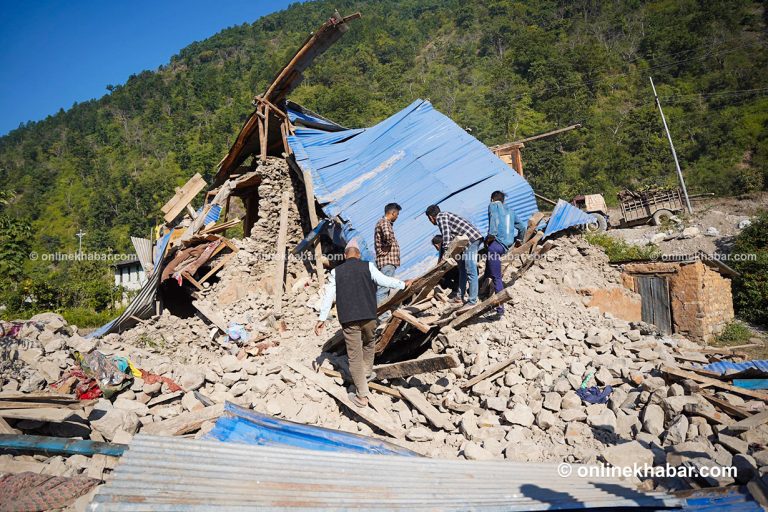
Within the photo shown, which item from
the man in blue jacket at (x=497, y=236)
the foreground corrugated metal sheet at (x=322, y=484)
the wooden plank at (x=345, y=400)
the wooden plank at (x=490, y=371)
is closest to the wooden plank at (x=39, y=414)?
the foreground corrugated metal sheet at (x=322, y=484)

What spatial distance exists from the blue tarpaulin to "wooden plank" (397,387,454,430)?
25.9 inches

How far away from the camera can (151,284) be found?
9.13m

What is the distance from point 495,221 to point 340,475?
4.92 meters

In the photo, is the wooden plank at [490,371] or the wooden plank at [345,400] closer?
the wooden plank at [345,400]

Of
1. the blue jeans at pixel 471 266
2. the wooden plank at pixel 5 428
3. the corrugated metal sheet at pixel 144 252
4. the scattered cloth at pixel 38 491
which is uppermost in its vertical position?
the corrugated metal sheet at pixel 144 252

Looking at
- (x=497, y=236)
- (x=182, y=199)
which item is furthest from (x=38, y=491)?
(x=182, y=199)

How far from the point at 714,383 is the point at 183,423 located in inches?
186

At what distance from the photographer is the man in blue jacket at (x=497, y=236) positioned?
627cm

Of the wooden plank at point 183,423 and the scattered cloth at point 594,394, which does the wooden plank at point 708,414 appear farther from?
the wooden plank at point 183,423

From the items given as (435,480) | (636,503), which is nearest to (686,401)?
(636,503)

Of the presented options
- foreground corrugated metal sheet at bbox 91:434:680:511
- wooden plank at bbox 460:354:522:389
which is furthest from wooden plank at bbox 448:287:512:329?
foreground corrugated metal sheet at bbox 91:434:680:511

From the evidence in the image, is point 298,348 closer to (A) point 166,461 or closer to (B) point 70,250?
(A) point 166,461

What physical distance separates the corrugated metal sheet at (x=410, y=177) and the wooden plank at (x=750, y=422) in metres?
4.78

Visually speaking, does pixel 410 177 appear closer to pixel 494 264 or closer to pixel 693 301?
pixel 494 264
